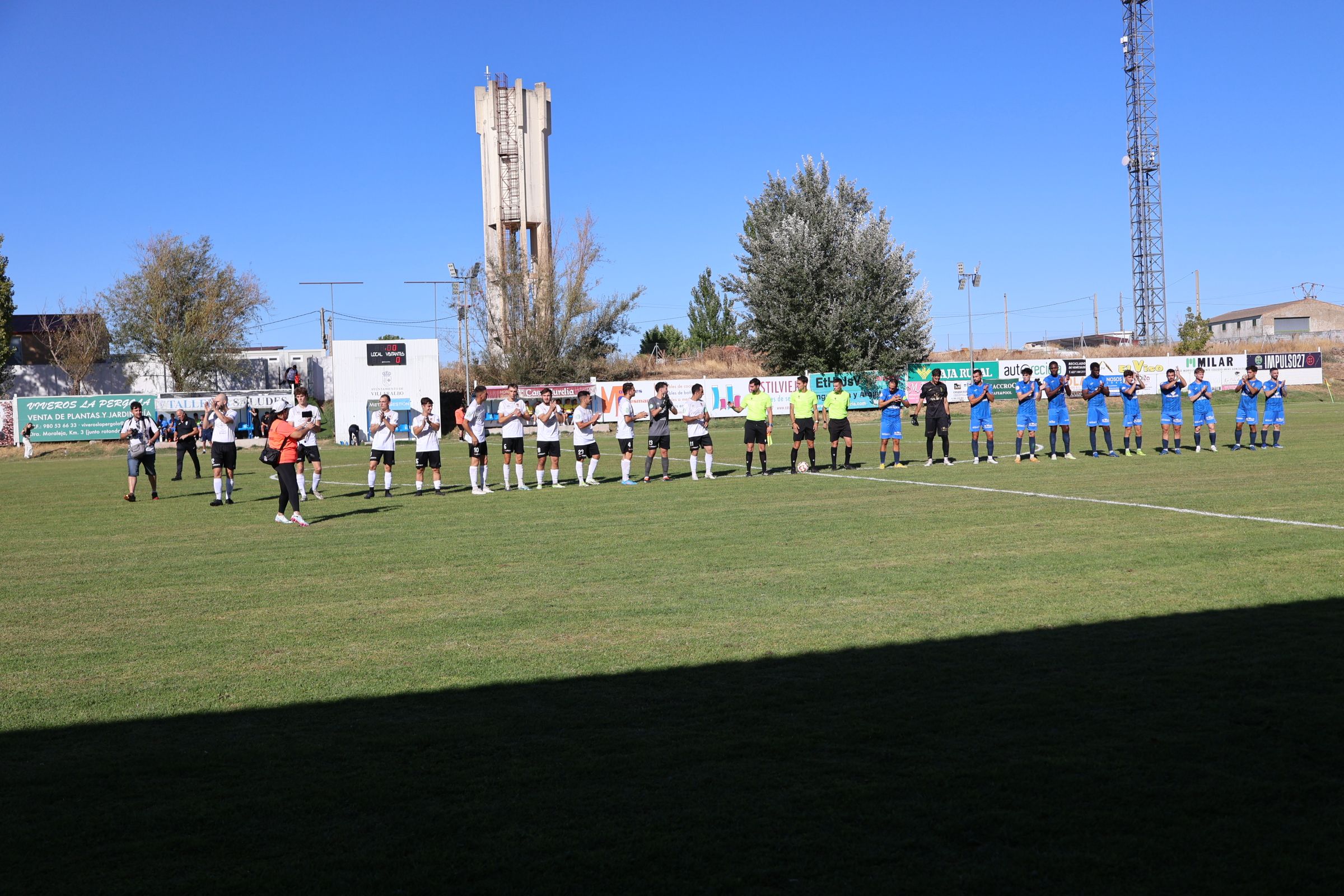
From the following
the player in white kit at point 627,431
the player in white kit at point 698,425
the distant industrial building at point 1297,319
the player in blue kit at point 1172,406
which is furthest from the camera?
the distant industrial building at point 1297,319

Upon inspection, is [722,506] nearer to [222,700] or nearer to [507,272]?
[222,700]

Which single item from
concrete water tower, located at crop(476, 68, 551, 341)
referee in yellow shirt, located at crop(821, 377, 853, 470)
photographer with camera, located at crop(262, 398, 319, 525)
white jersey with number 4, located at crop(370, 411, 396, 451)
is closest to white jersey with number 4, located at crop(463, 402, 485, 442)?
white jersey with number 4, located at crop(370, 411, 396, 451)

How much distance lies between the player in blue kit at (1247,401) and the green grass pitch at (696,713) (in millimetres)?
12823

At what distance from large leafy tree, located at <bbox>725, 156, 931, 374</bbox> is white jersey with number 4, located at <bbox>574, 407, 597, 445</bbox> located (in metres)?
34.6

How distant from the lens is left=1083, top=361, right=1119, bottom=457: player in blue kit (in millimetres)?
22250

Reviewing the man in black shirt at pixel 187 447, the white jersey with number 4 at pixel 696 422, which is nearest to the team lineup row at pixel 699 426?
the white jersey with number 4 at pixel 696 422

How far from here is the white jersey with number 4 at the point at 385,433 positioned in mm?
19938

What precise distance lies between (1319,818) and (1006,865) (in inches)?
49.3

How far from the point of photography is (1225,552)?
9.92m

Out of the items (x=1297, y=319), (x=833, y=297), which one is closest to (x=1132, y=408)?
(x=833, y=297)

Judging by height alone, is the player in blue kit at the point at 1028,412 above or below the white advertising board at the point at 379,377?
below

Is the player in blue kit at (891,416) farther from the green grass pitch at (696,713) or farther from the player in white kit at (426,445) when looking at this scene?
the green grass pitch at (696,713)

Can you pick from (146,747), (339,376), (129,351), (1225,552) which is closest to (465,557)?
(146,747)

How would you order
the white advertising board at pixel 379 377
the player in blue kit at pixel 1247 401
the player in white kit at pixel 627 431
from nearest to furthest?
the player in white kit at pixel 627 431 < the player in blue kit at pixel 1247 401 < the white advertising board at pixel 379 377
